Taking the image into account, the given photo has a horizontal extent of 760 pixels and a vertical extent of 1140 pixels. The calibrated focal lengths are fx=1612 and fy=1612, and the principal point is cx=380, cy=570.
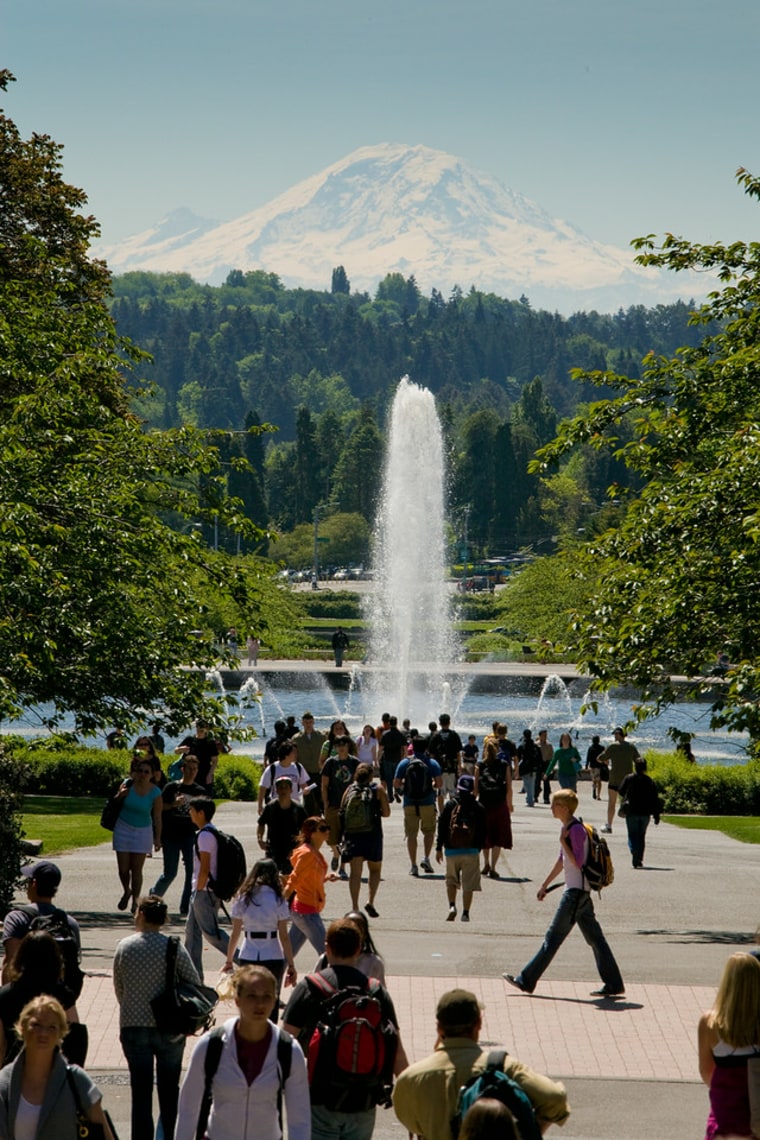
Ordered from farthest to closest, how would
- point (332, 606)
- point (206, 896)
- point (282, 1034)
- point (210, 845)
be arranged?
point (332, 606) < point (206, 896) < point (210, 845) < point (282, 1034)

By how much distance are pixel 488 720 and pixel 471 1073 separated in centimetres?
4644

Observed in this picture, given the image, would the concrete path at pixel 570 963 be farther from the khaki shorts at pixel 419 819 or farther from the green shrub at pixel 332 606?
the green shrub at pixel 332 606

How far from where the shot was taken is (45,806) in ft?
87.8

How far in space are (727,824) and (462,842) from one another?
12383 millimetres

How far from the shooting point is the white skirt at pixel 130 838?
16078 mm

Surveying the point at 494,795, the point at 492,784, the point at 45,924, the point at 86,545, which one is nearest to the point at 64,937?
the point at 45,924

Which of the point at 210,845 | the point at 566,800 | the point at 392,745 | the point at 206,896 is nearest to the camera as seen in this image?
the point at 210,845

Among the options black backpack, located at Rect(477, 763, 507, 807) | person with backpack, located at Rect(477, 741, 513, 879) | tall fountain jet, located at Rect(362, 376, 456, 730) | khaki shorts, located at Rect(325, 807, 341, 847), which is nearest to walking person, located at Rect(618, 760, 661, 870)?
person with backpack, located at Rect(477, 741, 513, 879)

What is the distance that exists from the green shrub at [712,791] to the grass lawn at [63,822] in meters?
10.4

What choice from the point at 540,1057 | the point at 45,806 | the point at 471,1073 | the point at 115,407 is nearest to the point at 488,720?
the point at 115,407

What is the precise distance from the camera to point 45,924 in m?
8.77

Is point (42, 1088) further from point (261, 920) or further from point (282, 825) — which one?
point (282, 825)

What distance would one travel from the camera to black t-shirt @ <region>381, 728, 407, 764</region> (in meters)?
25.5

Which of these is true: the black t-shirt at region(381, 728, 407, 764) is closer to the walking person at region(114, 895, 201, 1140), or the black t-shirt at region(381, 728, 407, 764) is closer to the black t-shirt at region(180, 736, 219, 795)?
the black t-shirt at region(180, 736, 219, 795)
